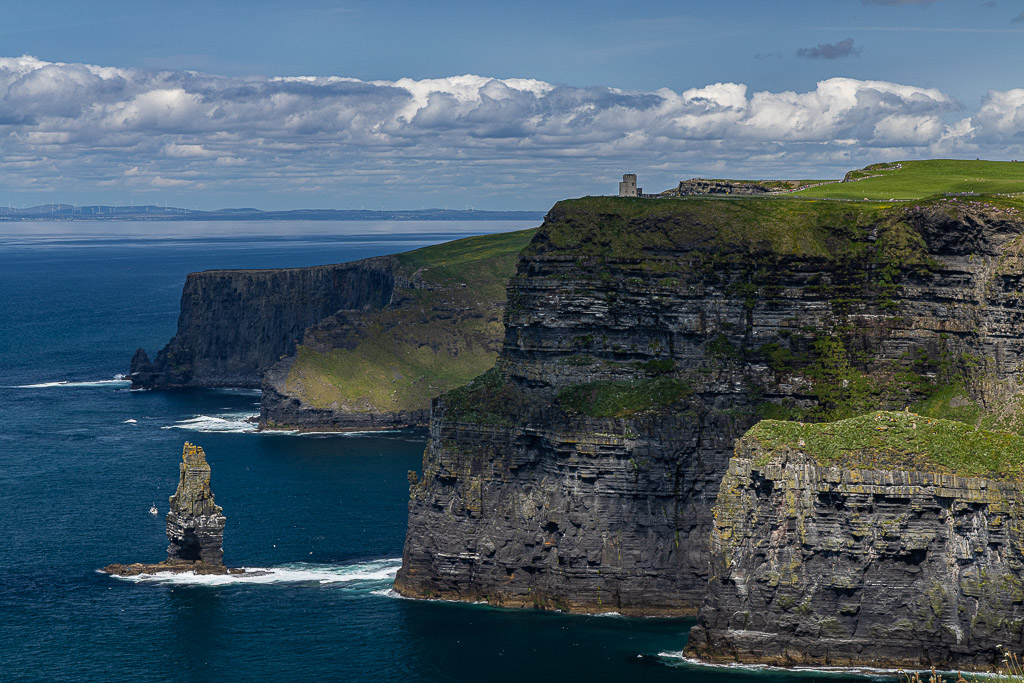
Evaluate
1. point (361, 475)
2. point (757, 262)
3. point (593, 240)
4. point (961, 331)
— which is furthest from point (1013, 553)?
point (361, 475)

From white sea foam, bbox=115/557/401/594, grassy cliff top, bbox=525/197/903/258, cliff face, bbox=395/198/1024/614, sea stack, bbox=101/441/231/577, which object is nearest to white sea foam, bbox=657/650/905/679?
cliff face, bbox=395/198/1024/614

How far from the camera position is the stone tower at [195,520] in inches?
4943

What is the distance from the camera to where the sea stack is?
126 m

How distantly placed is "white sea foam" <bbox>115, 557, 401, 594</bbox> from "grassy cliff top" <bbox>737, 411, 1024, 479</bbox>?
3892 centimetres

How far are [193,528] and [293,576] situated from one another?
9.44m

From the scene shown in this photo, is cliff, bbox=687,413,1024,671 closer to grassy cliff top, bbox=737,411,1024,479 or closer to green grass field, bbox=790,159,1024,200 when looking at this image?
grassy cliff top, bbox=737,411,1024,479

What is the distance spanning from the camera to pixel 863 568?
315 ft

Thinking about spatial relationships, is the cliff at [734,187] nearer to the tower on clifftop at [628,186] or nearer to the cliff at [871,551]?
the tower on clifftop at [628,186]

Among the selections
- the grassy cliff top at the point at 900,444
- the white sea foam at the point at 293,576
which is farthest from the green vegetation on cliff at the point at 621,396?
the white sea foam at the point at 293,576

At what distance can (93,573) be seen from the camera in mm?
126250

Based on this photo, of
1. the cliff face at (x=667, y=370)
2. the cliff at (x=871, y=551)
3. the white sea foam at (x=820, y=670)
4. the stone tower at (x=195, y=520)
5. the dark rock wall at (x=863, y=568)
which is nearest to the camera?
the dark rock wall at (x=863, y=568)

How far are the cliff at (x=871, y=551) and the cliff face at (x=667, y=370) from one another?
14834 millimetres

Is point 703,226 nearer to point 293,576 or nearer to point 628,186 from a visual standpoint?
point 628,186

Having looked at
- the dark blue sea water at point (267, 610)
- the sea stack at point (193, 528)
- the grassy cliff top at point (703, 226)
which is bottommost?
the dark blue sea water at point (267, 610)
